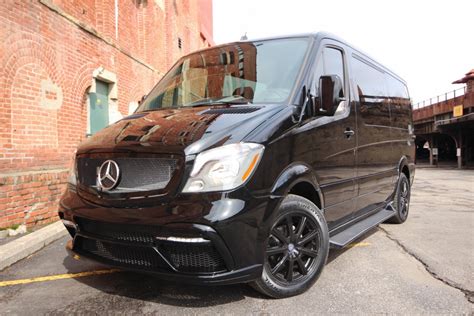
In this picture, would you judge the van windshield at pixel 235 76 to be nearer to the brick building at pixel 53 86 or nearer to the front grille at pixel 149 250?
the front grille at pixel 149 250

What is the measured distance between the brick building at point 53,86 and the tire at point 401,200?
5428 millimetres

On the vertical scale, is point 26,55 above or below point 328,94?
above

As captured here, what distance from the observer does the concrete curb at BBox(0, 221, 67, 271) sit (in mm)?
4020

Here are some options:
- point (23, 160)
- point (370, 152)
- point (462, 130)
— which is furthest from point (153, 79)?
point (462, 130)

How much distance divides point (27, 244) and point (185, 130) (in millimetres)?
3087

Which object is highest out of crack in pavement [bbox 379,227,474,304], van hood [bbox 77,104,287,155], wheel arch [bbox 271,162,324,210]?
van hood [bbox 77,104,287,155]

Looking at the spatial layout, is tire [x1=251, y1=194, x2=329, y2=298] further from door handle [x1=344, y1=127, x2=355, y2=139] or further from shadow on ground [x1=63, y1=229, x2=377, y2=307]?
door handle [x1=344, y1=127, x2=355, y2=139]

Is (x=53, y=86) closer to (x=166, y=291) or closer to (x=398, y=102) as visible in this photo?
(x=166, y=291)

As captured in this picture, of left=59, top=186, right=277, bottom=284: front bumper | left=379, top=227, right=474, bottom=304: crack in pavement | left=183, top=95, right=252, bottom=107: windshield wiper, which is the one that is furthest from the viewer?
left=183, top=95, right=252, bottom=107: windshield wiper

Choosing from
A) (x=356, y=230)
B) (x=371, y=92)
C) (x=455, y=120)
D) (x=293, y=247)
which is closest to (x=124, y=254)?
(x=293, y=247)

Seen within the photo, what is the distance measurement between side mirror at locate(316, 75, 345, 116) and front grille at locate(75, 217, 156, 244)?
1.73 metres

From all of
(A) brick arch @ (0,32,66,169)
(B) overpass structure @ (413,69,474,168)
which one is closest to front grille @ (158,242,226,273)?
(A) brick arch @ (0,32,66,169)

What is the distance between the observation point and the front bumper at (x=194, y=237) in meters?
2.30

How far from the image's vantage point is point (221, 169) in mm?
2395
